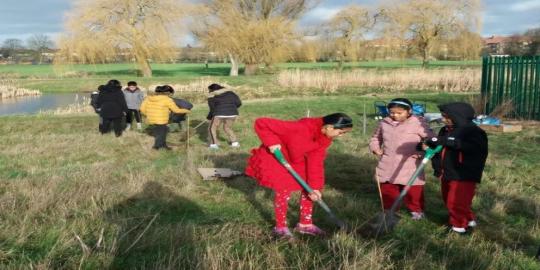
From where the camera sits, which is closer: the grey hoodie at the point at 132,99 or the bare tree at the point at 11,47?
the grey hoodie at the point at 132,99

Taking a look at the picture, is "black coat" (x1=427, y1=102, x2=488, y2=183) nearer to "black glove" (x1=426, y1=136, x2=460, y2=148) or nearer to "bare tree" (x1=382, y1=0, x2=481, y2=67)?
"black glove" (x1=426, y1=136, x2=460, y2=148)

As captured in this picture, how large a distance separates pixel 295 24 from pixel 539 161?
1290 inches

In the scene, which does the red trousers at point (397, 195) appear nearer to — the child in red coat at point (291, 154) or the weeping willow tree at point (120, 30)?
the child in red coat at point (291, 154)

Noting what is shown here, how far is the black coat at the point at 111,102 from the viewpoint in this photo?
11086 mm

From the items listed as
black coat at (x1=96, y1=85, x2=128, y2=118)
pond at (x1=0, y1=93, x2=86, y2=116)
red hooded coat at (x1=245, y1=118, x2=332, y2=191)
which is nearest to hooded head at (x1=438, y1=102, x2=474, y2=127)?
red hooded coat at (x1=245, y1=118, x2=332, y2=191)

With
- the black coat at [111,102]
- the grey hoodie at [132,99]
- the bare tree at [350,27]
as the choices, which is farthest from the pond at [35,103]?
the bare tree at [350,27]

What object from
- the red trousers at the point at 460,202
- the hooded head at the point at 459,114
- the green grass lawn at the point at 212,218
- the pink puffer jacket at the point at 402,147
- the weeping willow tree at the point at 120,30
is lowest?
the green grass lawn at the point at 212,218

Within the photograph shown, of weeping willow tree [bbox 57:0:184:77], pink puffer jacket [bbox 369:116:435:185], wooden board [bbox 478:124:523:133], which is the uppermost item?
weeping willow tree [bbox 57:0:184:77]

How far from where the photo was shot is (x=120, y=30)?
116 feet

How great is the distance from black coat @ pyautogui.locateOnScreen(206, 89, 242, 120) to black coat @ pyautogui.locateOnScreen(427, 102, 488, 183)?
5561 mm

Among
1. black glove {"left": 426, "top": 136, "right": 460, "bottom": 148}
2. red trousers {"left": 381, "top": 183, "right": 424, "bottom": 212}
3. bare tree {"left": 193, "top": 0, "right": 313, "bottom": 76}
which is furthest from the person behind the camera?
bare tree {"left": 193, "top": 0, "right": 313, "bottom": 76}

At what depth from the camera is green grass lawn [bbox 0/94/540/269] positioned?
3879mm

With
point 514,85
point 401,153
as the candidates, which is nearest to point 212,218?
point 401,153

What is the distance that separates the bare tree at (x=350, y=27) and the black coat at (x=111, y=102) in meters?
37.5
